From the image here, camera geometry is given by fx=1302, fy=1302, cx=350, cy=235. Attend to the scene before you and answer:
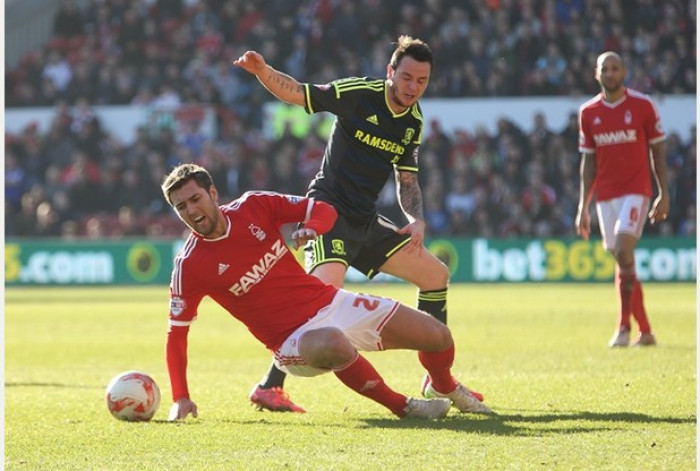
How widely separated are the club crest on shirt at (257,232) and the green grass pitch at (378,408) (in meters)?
0.99

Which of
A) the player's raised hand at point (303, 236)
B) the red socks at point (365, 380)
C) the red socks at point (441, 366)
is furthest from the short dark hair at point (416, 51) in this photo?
the red socks at point (365, 380)

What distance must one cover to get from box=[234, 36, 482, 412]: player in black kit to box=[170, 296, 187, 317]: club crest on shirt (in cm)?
102

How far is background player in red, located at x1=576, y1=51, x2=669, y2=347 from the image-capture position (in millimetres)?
11227

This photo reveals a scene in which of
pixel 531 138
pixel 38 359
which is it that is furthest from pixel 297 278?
pixel 531 138

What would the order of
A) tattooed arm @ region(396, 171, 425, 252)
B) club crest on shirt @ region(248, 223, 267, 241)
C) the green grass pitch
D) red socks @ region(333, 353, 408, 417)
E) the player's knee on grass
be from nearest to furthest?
the green grass pitch < the player's knee on grass < red socks @ region(333, 353, 408, 417) < club crest on shirt @ region(248, 223, 267, 241) < tattooed arm @ region(396, 171, 425, 252)

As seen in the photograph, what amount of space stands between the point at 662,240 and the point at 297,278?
17614 millimetres

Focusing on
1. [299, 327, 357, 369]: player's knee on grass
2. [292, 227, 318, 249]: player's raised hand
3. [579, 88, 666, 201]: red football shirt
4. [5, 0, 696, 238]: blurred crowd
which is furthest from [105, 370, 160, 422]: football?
[5, 0, 696, 238]: blurred crowd

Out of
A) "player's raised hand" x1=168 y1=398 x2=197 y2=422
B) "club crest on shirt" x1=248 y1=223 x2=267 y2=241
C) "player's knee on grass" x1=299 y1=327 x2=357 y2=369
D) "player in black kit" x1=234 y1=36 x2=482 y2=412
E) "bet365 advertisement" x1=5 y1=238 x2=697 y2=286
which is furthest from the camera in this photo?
"bet365 advertisement" x1=5 y1=238 x2=697 y2=286

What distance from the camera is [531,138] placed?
25906 mm

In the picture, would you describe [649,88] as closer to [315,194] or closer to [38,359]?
[38,359]

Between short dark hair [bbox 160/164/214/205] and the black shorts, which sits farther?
the black shorts

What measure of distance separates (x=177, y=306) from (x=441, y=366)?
1484mm

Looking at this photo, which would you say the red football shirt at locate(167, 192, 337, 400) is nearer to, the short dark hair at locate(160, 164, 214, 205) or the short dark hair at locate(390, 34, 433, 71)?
the short dark hair at locate(160, 164, 214, 205)

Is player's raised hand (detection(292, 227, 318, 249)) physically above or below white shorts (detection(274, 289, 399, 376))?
above
